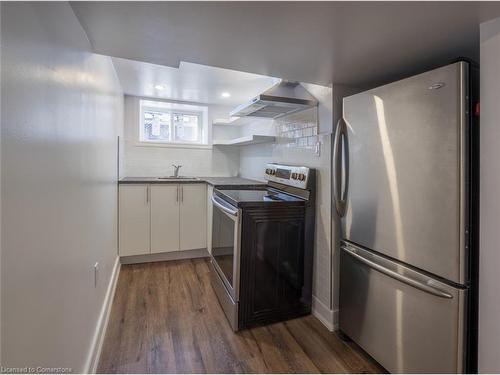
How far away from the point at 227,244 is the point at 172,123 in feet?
8.31

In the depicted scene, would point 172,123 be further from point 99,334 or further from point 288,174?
point 99,334

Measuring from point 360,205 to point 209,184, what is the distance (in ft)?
6.42

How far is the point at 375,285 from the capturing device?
1582mm

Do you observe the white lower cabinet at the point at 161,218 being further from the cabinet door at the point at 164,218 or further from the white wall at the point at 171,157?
the white wall at the point at 171,157

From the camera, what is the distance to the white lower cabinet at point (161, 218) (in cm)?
308

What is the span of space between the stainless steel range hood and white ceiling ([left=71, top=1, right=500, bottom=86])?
360 millimetres

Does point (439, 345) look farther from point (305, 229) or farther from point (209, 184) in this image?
point (209, 184)

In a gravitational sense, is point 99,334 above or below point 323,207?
below

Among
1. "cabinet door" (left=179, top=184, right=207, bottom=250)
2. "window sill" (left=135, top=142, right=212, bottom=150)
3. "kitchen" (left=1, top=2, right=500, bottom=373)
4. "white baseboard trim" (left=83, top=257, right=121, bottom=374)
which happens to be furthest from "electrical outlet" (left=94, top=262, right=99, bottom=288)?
"window sill" (left=135, top=142, right=212, bottom=150)

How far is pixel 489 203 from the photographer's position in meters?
1.10

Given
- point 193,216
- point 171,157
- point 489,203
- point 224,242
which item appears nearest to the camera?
point 489,203

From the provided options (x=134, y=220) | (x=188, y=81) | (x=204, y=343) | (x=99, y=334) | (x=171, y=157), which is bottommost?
(x=204, y=343)

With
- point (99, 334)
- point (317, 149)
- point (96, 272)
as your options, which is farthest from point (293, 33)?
point (99, 334)

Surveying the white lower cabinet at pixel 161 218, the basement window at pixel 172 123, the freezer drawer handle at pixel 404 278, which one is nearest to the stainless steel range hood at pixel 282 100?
the freezer drawer handle at pixel 404 278
